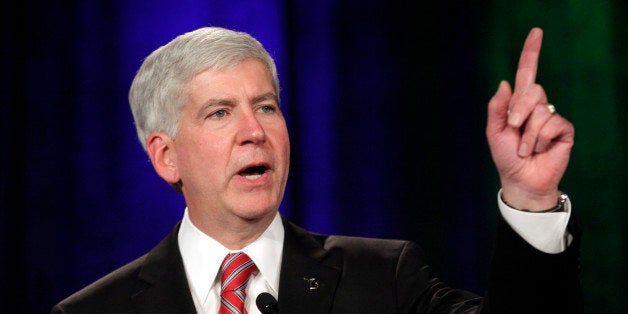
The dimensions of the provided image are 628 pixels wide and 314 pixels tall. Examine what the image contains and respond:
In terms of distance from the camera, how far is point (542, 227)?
1.46 m

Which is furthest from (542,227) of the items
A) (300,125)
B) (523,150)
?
(300,125)

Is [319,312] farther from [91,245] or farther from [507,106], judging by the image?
[91,245]

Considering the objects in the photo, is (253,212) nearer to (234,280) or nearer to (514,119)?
(234,280)

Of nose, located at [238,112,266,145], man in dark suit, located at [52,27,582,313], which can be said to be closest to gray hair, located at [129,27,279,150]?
man in dark suit, located at [52,27,582,313]

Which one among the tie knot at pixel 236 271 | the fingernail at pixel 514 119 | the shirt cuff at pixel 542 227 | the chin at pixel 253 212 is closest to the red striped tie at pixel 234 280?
the tie knot at pixel 236 271

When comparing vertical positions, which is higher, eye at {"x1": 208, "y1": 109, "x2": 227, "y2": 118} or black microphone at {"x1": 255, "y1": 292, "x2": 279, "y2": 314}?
eye at {"x1": 208, "y1": 109, "x2": 227, "y2": 118}

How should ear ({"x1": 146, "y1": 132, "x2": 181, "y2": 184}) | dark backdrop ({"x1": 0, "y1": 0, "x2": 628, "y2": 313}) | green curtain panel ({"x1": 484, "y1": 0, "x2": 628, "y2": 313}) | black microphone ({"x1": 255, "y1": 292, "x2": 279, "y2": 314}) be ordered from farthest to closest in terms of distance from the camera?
dark backdrop ({"x1": 0, "y1": 0, "x2": 628, "y2": 313})
green curtain panel ({"x1": 484, "y1": 0, "x2": 628, "y2": 313})
ear ({"x1": 146, "y1": 132, "x2": 181, "y2": 184})
black microphone ({"x1": 255, "y1": 292, "x2": 279, "y2": 314})

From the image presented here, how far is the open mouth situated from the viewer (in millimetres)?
1927

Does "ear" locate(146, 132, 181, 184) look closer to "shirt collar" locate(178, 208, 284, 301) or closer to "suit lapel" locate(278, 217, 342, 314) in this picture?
"shirt collar" locate(178, 208, 284, 301)

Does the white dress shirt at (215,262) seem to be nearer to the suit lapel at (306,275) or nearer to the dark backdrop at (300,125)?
the suit lapel at (306,275)

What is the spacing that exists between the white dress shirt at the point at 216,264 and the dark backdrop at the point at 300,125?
845mm

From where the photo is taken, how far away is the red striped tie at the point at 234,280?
186 centimetres

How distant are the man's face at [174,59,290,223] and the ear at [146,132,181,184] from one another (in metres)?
0.06

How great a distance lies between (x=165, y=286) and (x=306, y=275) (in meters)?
0.33
